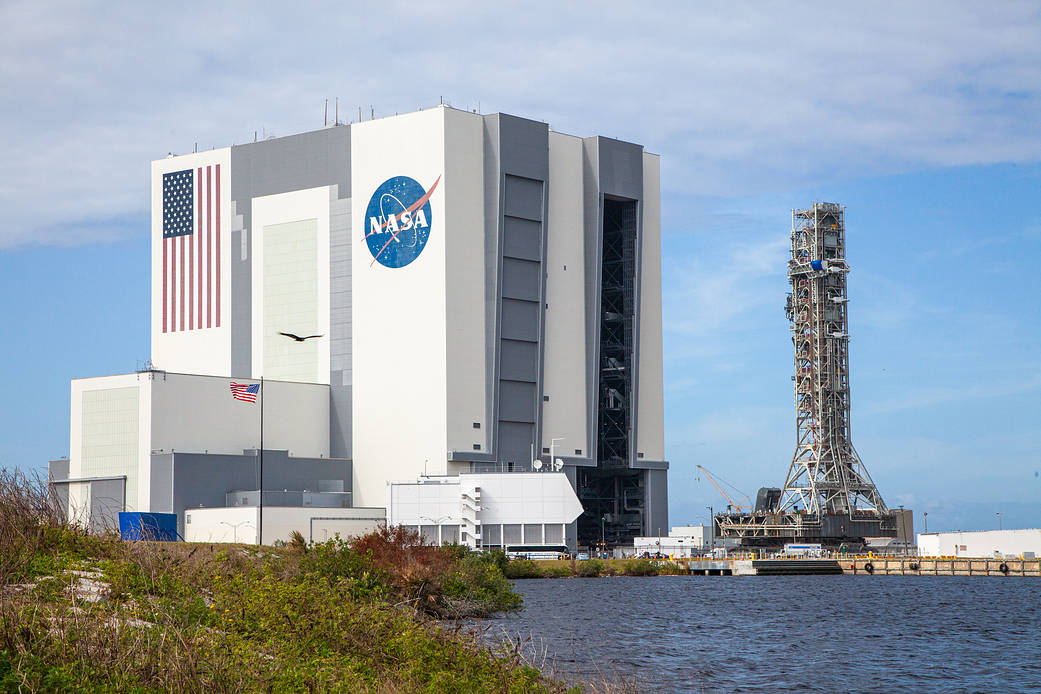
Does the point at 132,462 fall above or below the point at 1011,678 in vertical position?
above

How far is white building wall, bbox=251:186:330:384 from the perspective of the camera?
102562 millimetres

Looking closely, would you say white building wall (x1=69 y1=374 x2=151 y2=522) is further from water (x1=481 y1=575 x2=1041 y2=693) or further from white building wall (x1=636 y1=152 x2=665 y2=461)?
white building wall (x1=636 y1=152 x2=665 y2=461)

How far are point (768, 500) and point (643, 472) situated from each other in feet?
64.1

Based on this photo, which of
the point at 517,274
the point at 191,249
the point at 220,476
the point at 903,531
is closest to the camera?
the point at 220,476

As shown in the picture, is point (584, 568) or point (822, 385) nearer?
point (584, 568)

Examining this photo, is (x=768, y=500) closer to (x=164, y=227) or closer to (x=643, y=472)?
(x=643, y=472)

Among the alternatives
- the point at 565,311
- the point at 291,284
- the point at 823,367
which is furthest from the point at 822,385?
the point at 291,284

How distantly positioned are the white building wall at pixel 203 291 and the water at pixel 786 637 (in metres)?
47.0

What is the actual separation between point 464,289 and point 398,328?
623 centimetres

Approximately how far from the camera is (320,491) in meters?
99.0

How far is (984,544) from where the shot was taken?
101 m

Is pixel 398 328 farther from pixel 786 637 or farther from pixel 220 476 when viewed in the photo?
pixel 786 637

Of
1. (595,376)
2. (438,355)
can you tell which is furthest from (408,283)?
(595,376)

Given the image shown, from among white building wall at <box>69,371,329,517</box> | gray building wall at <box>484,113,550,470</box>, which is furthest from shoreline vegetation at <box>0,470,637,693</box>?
gray building wall at <box>484,113,550,470</box>
